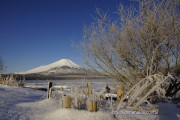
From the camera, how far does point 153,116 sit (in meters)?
7.27

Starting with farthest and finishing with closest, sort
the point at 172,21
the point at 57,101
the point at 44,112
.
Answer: the point at 172,21, the point at 57,101, the point at 44,112

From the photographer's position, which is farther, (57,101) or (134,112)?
(57,101)

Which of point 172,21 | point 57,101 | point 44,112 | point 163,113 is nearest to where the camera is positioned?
point 44,112

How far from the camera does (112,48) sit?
32.4 feet

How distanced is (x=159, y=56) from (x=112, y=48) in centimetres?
164

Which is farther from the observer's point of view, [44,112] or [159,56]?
[159,56]

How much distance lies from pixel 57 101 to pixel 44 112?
163cm

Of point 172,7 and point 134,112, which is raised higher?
point 172,7

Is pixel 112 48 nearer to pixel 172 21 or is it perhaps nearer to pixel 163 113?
pixel 172 21

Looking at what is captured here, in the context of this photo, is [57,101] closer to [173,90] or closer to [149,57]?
[149,57]

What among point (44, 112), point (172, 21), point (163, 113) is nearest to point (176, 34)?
point (172, 21)

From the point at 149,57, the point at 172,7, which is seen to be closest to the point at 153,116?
the point at 149,57

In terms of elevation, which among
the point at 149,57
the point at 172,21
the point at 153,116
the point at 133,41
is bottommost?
the point at 153,116

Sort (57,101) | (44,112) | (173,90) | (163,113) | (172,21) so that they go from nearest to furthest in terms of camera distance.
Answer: (44,112) → (163,113) → (57,101) → (172,21) → (173,90)
